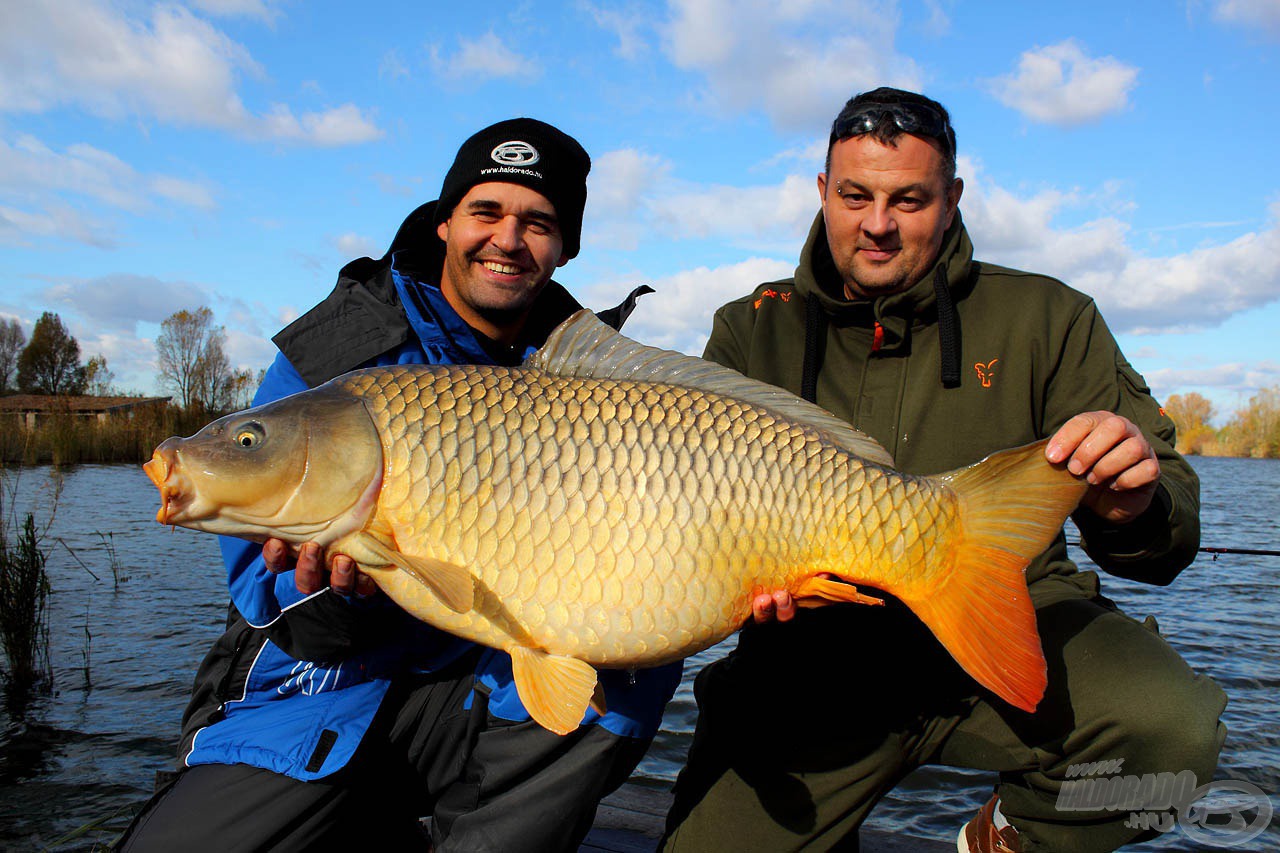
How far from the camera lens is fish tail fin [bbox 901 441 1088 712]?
158cm

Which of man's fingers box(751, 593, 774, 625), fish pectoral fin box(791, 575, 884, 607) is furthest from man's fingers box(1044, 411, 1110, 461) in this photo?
man's fingers box(751, 593, 774, 625)

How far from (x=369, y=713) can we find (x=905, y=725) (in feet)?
4.17

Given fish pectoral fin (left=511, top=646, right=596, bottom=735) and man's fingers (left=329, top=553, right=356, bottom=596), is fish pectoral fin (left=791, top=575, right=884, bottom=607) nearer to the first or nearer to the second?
fish pectoral fin (left=511, top=646, right=596, bottom=735)

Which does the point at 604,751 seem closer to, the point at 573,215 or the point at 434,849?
the point at 434,849

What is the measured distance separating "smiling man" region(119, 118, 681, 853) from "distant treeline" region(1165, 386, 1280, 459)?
1706 inches

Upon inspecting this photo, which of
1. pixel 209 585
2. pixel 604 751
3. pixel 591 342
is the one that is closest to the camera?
pixel 591 342

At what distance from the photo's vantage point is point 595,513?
1.54 metres

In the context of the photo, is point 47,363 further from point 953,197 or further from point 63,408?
point 953,197

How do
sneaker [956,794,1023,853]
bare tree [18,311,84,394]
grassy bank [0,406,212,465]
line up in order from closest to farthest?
sneaker [956,794,1023,853]
grassy bank [0,406,212,465]
bare tree [18,311,84,394]

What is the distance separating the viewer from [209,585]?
7832 millimetres

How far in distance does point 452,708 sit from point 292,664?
0.38 m

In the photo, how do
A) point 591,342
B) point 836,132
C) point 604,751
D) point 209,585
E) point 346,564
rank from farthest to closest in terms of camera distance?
point 209,585 < point 836,132 < point 604,751 < point 591,342 < point 346,564

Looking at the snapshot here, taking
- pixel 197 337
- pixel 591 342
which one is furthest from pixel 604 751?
pixel 197 337

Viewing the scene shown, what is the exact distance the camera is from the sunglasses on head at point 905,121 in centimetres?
225
